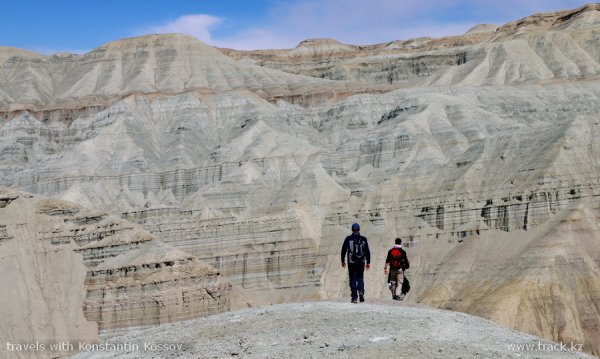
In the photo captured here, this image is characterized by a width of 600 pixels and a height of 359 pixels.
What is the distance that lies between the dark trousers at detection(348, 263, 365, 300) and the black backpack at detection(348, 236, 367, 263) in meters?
0.20

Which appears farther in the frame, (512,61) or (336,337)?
(512,61)

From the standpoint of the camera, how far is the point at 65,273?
72.3m

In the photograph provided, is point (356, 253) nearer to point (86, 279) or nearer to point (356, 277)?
point (356, 277)

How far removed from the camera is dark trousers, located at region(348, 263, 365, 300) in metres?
27.7

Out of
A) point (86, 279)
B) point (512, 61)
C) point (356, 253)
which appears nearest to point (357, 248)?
point (356, 253)

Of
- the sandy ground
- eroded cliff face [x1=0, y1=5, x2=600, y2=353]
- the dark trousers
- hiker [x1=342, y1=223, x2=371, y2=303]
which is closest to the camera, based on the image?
the sandy ground

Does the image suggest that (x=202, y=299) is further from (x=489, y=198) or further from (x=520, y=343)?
(x=520, y=343)

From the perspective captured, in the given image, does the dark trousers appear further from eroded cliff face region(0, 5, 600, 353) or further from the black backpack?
eroded cliff face region(0, 5, 600, 353)

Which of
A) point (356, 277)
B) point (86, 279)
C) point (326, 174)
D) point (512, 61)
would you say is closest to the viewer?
point (356, 277)

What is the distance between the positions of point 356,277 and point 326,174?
93831mm

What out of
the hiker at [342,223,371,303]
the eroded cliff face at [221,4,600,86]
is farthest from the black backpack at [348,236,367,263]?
the eroded cliff face at [221,4,600,86]

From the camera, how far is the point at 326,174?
399 feet

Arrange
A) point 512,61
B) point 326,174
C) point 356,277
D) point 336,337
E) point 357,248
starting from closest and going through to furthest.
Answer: point 336,337, point 357,248, point 356,277, point 326,174, point 512,61

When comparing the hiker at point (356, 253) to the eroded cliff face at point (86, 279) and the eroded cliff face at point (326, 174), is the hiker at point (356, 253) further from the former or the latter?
the eroded cliff face at point (326, 174)
